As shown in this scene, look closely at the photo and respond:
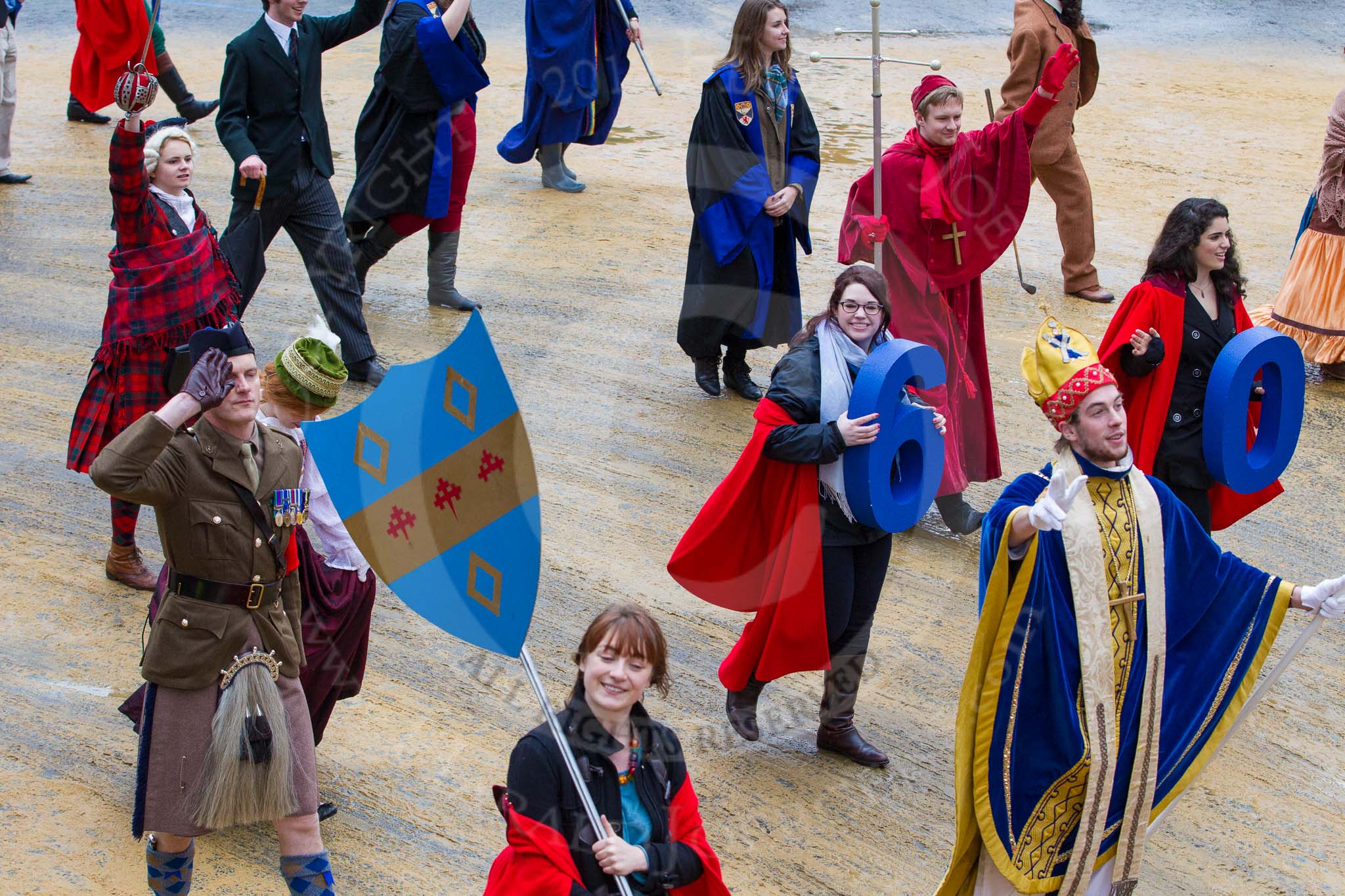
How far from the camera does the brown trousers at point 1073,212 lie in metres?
8.16

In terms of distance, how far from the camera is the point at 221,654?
10.8 ft

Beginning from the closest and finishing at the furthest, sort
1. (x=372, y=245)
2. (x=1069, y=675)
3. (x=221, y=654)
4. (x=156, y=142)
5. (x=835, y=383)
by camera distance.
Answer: (x=221, y=654) → (x=1069, y=675) → (x=835, y=383) → (x=156, y=142) → (x=372, y=245)

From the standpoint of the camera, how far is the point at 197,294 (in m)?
4.79

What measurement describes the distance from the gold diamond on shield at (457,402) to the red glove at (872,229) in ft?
9.06

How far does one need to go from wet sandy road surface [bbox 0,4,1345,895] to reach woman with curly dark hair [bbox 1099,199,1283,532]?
0.92 m

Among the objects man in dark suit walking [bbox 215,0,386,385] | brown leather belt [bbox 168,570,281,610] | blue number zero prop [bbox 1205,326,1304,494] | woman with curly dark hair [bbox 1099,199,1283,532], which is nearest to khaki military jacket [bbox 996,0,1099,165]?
woman with curly dark hair [bbox 1099,199,1283,532]

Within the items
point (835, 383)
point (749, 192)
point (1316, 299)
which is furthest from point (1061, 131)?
point (835, 383)

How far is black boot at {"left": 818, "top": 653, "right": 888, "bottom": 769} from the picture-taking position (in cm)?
433

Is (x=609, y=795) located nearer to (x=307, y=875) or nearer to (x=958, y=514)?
(x=307, y=875)

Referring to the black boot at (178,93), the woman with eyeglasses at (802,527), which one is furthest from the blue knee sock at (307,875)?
the black boot at (178,93)

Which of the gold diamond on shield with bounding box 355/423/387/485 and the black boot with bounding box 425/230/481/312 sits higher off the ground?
the gold diamond on shield with bounding box 355/423/387/485

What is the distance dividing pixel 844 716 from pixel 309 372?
6.38ft

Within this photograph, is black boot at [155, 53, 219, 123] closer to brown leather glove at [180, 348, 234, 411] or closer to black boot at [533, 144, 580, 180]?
black boot at [533, 144, 580, 180]

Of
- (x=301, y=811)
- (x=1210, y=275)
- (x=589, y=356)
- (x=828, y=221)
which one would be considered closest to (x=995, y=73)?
(x=828, y=221)
